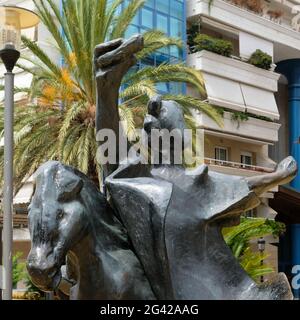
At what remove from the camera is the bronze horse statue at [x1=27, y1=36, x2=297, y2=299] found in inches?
150

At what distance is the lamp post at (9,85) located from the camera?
24.8 ft

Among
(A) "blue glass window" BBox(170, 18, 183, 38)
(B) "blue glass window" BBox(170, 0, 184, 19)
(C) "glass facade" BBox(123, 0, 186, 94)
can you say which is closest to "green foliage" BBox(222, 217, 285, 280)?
(C) "glass facade" BBox(123, 0, 186, 94)

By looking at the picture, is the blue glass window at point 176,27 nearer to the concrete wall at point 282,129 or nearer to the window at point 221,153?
the window at point 221,153

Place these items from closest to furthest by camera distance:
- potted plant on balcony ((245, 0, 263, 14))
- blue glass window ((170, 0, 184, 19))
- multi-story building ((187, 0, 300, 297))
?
blue glass window ((170, 0, 184, 19)) < multi-story building ((187, 0, 300, 297)) < potted plant on balcony ((245, 0, 263, 14))

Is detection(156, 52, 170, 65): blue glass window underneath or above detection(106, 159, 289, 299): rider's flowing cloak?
above

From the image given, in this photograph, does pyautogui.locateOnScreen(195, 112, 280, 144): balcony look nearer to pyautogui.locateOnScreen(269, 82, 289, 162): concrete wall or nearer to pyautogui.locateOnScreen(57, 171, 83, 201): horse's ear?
pyautogui.locateOnScreen(269, 82, 289, 162): concrete wall

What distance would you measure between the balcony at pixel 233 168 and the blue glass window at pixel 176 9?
5.48 m

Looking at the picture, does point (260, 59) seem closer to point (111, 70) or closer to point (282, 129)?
point (282, 129)

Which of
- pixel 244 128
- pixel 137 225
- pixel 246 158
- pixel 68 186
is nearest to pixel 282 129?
pixel 246 158

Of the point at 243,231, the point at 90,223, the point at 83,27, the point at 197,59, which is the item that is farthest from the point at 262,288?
the point at 197,59

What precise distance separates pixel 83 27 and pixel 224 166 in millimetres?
13622

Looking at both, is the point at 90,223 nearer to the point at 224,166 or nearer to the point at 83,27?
the point at 83,27

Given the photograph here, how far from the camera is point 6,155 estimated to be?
7.68 m

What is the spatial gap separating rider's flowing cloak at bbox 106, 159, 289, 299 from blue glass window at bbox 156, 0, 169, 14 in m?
23.5
